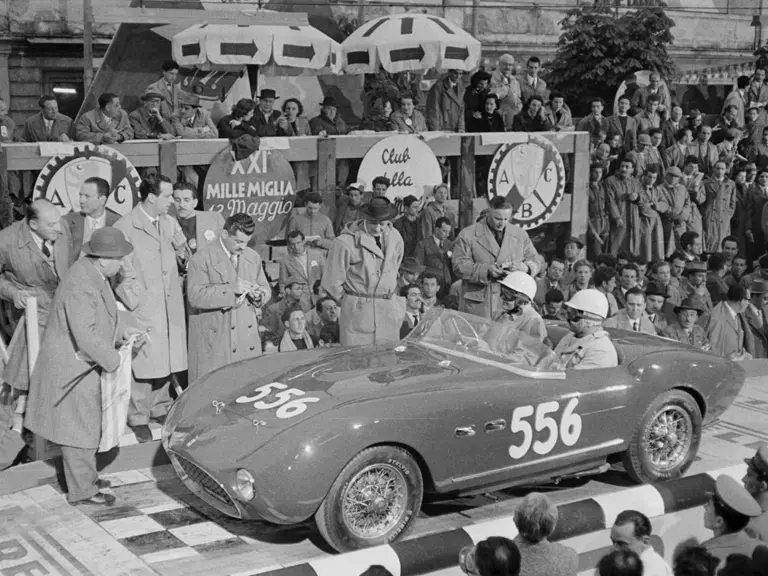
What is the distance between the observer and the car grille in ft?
23.7

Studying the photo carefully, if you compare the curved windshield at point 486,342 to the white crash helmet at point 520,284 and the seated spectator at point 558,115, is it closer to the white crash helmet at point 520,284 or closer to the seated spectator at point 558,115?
the white crash helmet at point 520,284

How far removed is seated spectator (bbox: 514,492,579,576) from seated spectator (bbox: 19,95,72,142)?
323 inches

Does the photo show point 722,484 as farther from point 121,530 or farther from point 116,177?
point 116,177

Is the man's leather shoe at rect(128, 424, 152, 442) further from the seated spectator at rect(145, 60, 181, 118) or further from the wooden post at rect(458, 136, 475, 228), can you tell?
the wooden post at rect(458, 136, 475, 228)

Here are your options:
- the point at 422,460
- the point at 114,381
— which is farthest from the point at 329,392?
the point at 114,381

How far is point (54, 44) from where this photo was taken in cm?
2205

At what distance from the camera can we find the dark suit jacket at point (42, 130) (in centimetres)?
1257

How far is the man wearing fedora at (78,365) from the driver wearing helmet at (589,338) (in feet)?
9.94

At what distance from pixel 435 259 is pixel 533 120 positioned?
3125mm

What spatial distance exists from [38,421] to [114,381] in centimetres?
52

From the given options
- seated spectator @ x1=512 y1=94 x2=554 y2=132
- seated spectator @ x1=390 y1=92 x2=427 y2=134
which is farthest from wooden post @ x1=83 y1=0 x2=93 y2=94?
seated spectator @ x1=512 y1=94 x2=554 y2=132

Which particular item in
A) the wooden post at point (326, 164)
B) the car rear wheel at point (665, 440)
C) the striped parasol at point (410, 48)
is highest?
the striped parasol at point (410, 48)

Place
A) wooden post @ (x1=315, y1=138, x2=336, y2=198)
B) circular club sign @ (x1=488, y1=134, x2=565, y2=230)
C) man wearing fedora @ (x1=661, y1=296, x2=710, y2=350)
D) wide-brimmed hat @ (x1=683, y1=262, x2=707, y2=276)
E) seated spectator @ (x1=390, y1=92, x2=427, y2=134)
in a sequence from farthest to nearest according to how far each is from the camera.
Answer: circular club sign @ (x1=488, y1=134, x2=565, y2=230) → seated spectator @ (x1=390, y1=92, x2=427, y2=134) → wooden post @ (x1=315, y1=138, x2=336, y2=198) → wide-brimmed hat @ (x1=683, y1=262, x2=707, y2=276) → man wearing fedora @ (x1=661, y1=296, x2=710, y2=350)

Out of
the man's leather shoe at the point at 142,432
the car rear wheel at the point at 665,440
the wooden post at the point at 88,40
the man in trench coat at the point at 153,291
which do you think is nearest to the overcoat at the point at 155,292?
the man in trench coat at the point at 153,291
